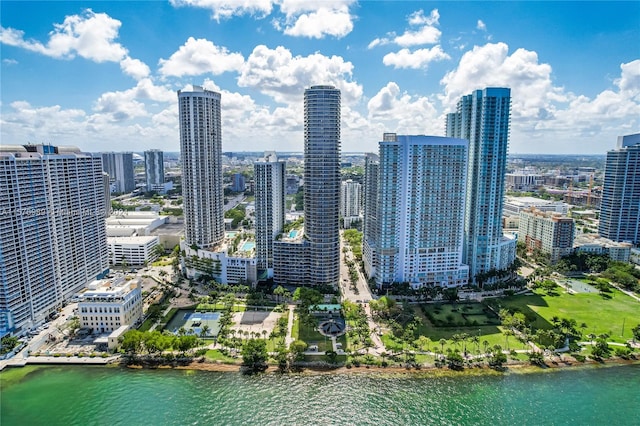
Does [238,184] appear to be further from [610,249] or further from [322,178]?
[610,249]

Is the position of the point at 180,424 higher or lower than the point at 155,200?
lower

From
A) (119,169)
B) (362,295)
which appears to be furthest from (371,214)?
(119,169)

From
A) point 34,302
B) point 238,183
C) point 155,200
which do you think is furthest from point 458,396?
point 238,183

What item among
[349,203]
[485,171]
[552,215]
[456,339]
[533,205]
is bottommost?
[456,339]

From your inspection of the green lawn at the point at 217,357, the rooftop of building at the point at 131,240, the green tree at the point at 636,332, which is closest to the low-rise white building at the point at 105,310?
the green lawn at the point at 217,357

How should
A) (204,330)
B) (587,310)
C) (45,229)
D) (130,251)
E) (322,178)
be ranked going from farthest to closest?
(130,251) → (322,178) → (587,310) → (45,229) → (204,330)

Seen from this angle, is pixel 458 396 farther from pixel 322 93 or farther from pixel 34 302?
pixel 34 302
